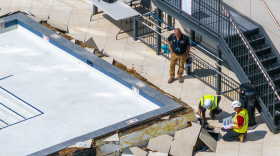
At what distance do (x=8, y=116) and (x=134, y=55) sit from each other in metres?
5.01

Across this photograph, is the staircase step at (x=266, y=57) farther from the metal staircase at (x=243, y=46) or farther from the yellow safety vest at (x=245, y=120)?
the yellow safety vest at (x=245, y=120)

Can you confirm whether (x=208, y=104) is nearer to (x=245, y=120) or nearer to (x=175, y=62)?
(x=245, y=120)

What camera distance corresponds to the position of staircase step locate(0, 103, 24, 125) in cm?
1888

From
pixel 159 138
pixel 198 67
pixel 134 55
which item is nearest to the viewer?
pixel 159 138

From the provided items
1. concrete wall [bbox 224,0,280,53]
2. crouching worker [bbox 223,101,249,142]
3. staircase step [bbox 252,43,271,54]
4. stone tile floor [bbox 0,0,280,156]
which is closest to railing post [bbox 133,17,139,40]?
stone tile floor [bbox 0,0,280,156]

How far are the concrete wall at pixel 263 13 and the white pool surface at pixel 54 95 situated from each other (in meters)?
3.75

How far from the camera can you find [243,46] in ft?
65.3

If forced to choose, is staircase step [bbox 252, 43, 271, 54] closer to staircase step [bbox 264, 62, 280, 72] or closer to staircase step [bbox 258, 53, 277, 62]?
staircase step [bbox 258, 53, 277, 62]

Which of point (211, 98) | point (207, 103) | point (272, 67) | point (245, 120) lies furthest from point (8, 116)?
point (272, 67)

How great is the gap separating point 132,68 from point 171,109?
13.2 feet

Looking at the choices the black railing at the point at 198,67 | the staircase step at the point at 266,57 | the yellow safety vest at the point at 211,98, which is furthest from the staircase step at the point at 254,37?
the yellow safety vest at the point at 211,98

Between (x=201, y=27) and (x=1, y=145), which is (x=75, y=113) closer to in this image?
(x=1, y=145)

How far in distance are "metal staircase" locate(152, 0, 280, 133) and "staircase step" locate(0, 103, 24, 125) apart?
5.30 metres

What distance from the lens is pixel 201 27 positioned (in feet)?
66.8
